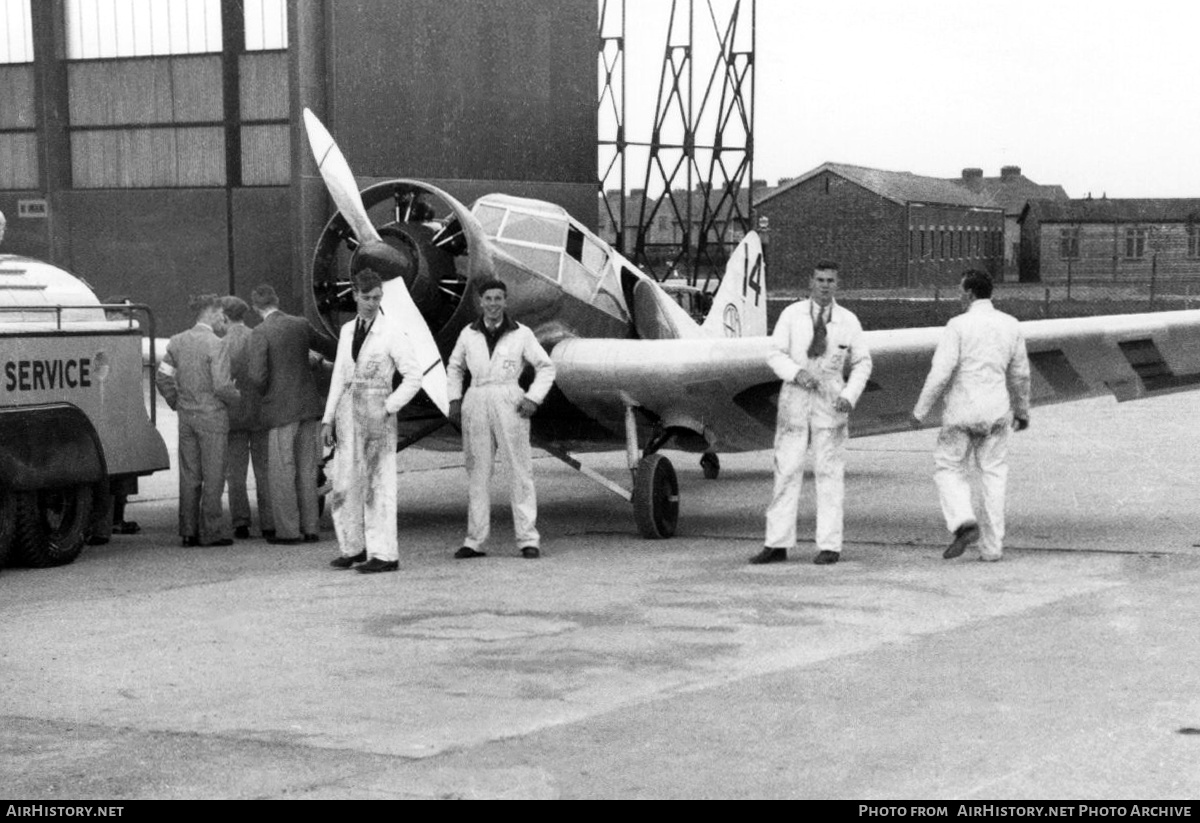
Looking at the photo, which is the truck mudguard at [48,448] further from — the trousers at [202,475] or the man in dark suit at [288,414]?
the man in dark suit at [288,414]

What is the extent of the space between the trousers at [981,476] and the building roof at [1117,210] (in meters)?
79.3

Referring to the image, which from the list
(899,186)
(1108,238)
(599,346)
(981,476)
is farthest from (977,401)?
(1108,238)

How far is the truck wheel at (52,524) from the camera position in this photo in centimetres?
1216

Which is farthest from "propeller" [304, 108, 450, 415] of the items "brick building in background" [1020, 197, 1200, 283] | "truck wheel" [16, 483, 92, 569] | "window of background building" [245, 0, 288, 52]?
"brick building in background" [1020, 197, 1200, 283]

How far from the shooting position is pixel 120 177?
24500mm

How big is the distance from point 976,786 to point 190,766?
9.01 ft

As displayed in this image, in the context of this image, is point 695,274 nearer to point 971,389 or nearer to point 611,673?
point 971,389

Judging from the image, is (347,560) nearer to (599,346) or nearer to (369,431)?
(369,431)

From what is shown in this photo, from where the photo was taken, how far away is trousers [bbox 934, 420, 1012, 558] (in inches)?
474

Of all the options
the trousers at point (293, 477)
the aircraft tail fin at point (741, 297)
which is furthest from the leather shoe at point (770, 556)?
the aircraft tail fin at point (741, 297)

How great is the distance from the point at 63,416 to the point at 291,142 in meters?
11.1

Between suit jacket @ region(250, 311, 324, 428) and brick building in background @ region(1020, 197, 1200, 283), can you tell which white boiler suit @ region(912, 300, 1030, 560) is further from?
brick building in background @ region(1020, 197, 1200, 283)

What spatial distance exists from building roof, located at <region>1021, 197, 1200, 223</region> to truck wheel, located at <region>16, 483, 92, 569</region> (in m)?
80.8

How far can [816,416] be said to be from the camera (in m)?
12.1
